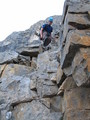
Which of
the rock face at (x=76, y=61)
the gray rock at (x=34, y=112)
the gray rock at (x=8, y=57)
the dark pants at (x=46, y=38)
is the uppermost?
the rock face at (x=76, y=61)

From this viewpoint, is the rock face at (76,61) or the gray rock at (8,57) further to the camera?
the gray rock at (8,57)

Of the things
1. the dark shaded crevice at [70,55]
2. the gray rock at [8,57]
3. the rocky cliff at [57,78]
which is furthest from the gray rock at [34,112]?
the gray rock at [8,57]

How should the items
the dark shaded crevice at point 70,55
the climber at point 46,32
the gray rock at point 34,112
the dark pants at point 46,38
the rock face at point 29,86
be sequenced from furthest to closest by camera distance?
the dark pants at point 46,38 → the climber at point 46,32 → the rock face at point 29,86 → the gray rock at point 34,112 → the dark shaded crevice at point 70,55

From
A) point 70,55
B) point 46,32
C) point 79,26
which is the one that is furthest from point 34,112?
point 46,32

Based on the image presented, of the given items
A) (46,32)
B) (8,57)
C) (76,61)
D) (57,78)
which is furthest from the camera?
(46,32)

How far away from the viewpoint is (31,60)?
1944 cm

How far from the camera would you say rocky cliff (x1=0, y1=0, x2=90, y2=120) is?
36.0ft

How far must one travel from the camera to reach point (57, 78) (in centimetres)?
1401

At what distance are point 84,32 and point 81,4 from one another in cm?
180

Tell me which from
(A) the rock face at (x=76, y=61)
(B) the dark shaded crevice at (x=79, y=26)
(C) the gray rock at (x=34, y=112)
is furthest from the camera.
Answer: (C) the gray rock at (x=34, y=112)

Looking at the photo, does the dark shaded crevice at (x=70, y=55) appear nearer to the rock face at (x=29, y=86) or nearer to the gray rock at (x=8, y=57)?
the rock face at (x=29, y=86)

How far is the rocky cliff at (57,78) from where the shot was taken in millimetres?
10977

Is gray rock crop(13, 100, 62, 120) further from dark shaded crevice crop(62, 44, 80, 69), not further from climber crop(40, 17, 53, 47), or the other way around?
climber crop(40, 17, 53, 47)

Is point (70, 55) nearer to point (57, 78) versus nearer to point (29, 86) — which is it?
point (57, 78)
